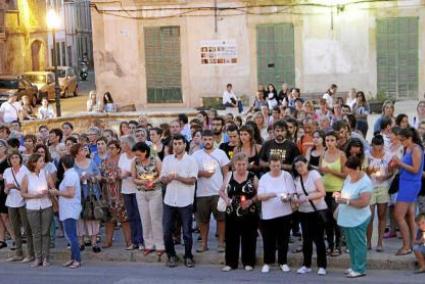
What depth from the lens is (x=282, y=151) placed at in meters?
10.4

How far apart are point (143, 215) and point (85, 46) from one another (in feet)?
157

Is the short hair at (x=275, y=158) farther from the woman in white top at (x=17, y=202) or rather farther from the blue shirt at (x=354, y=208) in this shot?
the woman in white top at (x=17, y=202)

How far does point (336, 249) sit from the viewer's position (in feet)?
33.6

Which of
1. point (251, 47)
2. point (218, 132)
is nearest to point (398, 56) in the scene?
point (251, 47)

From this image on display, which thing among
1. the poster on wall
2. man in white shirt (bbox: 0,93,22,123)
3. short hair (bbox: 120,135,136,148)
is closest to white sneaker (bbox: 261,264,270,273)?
short hair (bbox: 120,135,136,148)

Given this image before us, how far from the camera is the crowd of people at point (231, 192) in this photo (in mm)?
9656

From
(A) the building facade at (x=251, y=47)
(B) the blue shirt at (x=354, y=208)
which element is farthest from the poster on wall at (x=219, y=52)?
(B) the blue shirt at (x=354, y=208)

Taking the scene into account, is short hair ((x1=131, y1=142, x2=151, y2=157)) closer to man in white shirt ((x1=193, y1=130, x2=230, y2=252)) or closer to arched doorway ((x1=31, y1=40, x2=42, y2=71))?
man in white shirt ((x1=193, y1=130, x2=230, y2=252))

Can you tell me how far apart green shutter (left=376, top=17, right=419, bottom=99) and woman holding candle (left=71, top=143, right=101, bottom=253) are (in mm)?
17334

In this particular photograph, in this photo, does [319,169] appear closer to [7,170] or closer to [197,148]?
[197,148]

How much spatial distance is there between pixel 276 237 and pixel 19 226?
384 cm

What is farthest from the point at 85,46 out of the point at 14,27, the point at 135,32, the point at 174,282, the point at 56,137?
the point at 174,282

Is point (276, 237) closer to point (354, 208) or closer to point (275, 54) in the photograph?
point (354, 208)

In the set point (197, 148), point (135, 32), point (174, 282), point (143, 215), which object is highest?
point (135, 32)
